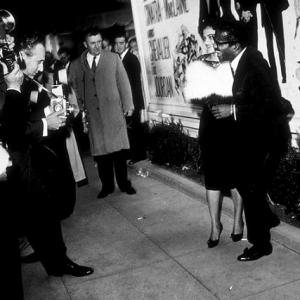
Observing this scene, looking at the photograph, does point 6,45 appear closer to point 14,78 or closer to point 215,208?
point 14,78

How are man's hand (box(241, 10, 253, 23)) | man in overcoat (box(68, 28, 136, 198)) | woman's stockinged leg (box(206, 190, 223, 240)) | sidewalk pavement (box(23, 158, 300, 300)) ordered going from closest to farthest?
sidewalk pavement (box(23, 158, 300, 300))
woman's stockinged leg (box(206, 190, 223, 240))
man's hand (box(241, 10, 253, 23))
man in overcoat (box(68, 28, 136, 198))

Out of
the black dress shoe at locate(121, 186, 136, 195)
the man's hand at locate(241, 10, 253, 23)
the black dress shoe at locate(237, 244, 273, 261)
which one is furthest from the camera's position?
the black dress shoe at locate(121, 186, 136, 195)

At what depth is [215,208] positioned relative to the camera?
15.2ft

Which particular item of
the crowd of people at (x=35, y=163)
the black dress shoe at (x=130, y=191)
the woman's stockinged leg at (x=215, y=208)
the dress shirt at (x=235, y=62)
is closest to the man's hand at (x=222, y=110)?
the dress shirt at (x=235, y=62)

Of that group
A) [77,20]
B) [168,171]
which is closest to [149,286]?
[168,171]

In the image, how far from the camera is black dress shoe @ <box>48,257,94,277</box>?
14.3 feet

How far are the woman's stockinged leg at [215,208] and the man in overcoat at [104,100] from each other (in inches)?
96.4

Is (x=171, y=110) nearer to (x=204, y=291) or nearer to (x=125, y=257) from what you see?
(x=125, y=257)

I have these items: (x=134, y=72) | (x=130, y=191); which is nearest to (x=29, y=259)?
(x=130, y=191)

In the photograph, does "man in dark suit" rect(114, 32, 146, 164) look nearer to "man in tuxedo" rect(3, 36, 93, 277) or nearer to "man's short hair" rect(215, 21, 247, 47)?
"man in tuxedo" rect(3, 36, 93, 277)

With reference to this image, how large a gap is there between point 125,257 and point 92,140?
8.22ft

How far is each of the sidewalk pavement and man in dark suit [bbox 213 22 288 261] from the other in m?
0.29

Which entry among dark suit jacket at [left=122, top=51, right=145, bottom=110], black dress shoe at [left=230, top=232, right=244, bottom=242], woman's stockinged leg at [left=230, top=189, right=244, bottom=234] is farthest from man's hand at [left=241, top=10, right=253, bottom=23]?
dark suit jacket at [left=122, top=51, right=145, bottom=110]

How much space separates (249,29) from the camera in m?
5.50
